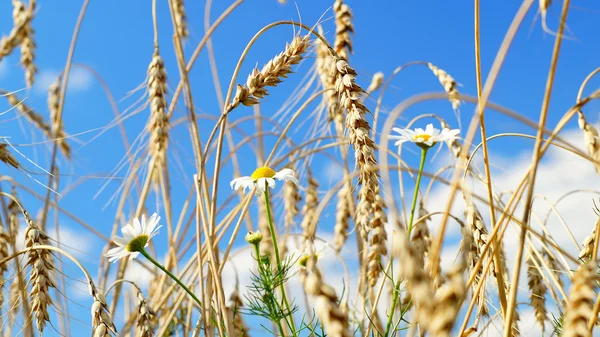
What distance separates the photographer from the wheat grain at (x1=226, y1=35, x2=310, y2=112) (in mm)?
1846

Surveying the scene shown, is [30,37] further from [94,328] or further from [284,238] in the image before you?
[94,328]

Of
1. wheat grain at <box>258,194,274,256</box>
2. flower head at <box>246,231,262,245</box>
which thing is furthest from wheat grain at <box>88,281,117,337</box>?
wheat grain at <box>258,194,274,256</box>

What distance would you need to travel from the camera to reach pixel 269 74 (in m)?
1.88

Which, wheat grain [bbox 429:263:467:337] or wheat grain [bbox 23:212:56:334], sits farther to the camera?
wheat grain [bbox 23:212:56:334]

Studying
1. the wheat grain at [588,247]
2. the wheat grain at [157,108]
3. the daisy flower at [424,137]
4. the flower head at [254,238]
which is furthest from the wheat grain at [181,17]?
the wheat grain at [588,247]

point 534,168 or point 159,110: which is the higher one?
point 159,110

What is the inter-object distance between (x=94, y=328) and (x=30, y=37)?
3.06 m

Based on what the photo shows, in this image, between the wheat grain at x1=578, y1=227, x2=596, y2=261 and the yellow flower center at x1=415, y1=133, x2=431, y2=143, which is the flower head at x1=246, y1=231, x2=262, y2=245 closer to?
the yellow flower center at x1=415, y1=133, x2=431, y2=143

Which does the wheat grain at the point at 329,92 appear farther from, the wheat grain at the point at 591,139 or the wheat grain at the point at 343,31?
the wheat grain at the point at 591,139

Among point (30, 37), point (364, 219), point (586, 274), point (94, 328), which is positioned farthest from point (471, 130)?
point (30, 37)

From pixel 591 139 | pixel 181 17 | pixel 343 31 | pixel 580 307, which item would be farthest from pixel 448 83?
pixel 580 307

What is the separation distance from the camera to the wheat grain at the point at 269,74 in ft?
6.06

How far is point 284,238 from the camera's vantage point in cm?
360

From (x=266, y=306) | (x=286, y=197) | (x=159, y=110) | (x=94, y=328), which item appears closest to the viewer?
(x=94, y=328)
